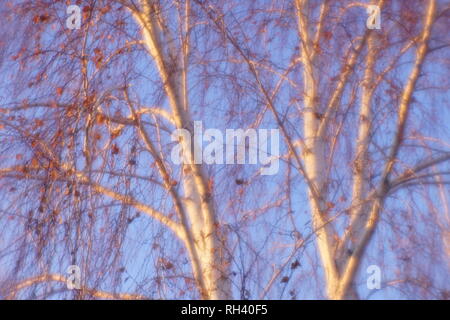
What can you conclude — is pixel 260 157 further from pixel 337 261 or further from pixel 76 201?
pixel 76 201

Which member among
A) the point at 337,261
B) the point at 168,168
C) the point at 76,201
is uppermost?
the point at 168,168

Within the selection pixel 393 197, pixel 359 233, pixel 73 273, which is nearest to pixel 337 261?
pixel 359 233

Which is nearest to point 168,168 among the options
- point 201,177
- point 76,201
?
point 201,177

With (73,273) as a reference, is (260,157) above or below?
above

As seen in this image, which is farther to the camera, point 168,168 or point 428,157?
point 428,157

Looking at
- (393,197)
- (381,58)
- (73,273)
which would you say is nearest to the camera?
(73,273)

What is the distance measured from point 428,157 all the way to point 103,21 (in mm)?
2301

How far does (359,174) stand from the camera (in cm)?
445

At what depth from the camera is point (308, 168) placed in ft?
14.8

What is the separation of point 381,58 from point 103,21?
1.88 meters
